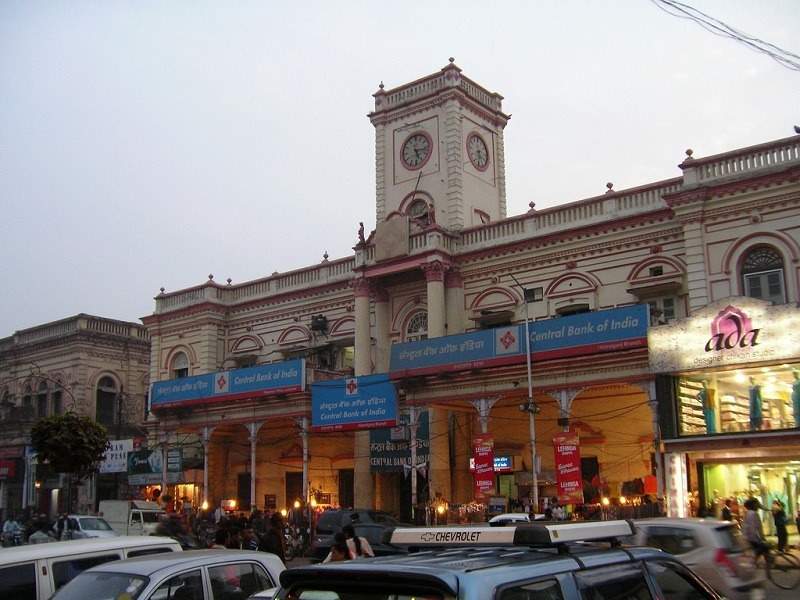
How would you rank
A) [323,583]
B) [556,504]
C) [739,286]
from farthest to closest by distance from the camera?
[556,504]
[739,286]
[323,583]

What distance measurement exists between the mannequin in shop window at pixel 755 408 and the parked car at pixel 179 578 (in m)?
17.7

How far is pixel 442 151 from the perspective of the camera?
3553 cm

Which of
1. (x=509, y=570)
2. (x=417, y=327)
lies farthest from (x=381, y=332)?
(x=509, y=570)

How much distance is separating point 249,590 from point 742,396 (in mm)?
18669

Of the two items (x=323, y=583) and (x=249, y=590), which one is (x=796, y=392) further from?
(x=323, y=583)

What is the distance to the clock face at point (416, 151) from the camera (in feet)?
119

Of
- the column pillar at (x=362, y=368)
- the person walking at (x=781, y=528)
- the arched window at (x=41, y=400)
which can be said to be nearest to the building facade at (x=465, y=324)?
the column pillar at (x=362, y=368)

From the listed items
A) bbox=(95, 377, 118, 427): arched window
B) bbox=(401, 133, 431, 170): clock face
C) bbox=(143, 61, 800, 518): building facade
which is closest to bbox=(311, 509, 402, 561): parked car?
bbox=(143, 61, 800, 518): building facade

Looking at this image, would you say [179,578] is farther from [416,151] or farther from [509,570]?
[416,151]

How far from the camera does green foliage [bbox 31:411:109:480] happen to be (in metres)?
33.0

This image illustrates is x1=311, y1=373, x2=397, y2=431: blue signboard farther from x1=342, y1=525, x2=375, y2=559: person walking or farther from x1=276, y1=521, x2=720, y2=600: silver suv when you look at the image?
x1=276, y1=521, x2=720, y2=600: silver suv

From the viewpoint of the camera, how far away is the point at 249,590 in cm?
875

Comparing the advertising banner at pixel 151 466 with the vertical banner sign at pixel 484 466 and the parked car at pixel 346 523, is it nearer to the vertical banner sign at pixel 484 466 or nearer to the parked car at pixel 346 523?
the parked car at pixel 346 523

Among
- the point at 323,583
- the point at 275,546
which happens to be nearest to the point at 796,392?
the point at 275,546
